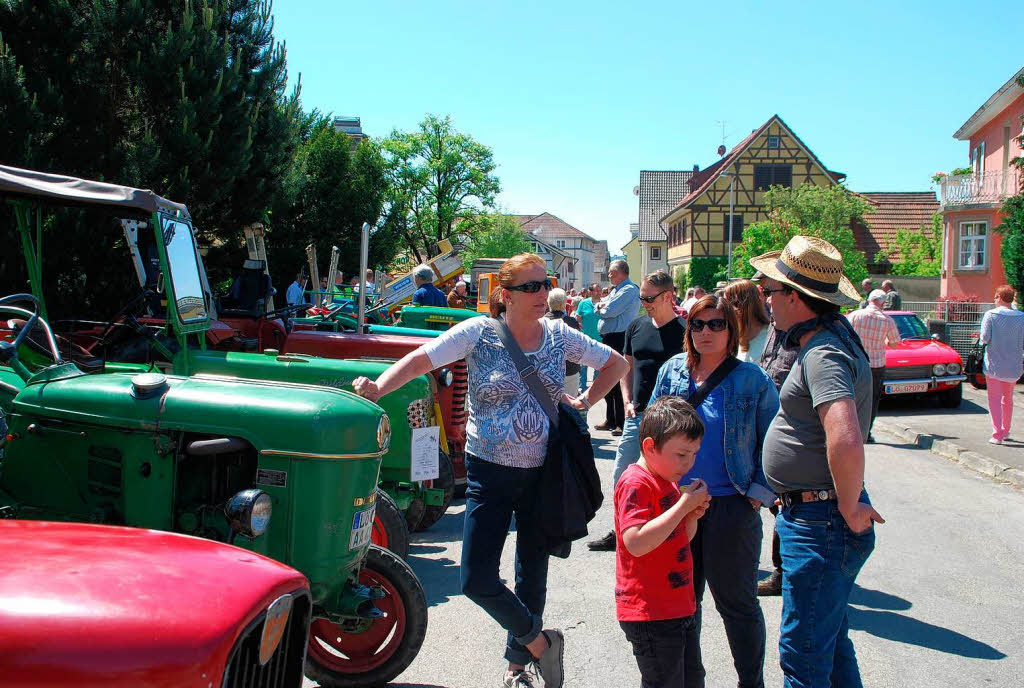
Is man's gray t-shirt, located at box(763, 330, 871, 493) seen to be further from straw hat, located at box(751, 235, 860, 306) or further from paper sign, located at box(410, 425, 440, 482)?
paper sign, located at box(410, 425, 440, 482)

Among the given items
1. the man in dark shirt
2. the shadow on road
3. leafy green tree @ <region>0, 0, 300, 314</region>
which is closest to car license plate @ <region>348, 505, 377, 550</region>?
the man in dark shirt

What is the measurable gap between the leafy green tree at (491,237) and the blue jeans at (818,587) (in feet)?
198

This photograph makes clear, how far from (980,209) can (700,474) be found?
30.0 metres

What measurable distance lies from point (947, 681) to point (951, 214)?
1172 inches

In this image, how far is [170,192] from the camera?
13078mm

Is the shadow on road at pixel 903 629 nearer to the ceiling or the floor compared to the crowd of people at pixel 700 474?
nearer to the floor

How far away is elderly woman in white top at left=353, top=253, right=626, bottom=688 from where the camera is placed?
3.57 m

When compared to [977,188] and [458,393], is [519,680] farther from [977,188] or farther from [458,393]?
[977,188]

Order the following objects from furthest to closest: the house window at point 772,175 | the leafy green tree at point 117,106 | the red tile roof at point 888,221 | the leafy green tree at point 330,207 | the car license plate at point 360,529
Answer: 1. the house window at point 772,175
2. the red tile roof at point 888,221
3. the leafy green tree at point 330,207
4. the leafy green tree at point 117,106
5. the car license plate at point 360,529

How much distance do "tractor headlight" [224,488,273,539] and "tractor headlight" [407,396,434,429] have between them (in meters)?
2.36

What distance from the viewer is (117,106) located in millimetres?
12922

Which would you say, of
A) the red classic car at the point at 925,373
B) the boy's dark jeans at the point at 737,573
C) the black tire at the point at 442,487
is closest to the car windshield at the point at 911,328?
the red classic car at the point at 925,373

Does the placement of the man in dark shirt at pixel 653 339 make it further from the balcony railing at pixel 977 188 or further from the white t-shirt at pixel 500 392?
the balcony railing at pixel 977 188

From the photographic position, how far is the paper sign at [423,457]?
5137 millimetres
